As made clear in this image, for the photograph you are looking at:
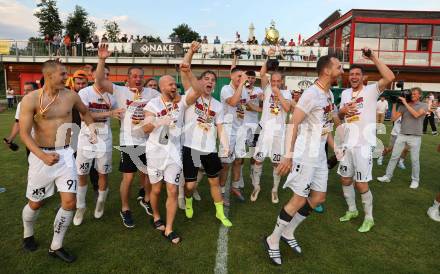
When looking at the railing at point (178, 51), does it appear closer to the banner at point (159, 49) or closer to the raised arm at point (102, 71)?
the banner at point (159, 49)

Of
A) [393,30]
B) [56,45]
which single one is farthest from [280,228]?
[56,45]

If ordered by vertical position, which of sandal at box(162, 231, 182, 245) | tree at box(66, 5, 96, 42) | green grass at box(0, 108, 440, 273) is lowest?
green grass at box(0, 108, 440, 273)

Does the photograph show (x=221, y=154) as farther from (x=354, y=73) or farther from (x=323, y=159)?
(x=354, y=73)

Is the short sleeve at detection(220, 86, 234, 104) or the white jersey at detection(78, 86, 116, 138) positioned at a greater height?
the short sleeve at detection(220, 86, 234, 104)

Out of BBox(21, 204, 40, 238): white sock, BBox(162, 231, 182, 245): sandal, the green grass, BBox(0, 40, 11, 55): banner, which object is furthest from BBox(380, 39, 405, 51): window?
BBox(0, 40, 11, 55): banner

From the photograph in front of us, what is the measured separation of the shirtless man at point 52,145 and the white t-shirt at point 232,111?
2.90 metres

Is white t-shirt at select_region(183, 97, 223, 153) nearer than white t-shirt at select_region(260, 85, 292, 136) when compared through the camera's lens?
Yes

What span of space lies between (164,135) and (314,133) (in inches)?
82.6

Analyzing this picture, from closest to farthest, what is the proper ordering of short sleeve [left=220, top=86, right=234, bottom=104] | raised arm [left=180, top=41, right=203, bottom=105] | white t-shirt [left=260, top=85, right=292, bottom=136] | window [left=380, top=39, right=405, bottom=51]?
raised arm [left=180, top=41, right=203, bottom=105] → short sleeve [left=220, top=86, right=234, bottom=104] → white t-shirt [left=260, top=85, right=292, bottom=136] → window [left=380, top=39, right=405, bottom=51]

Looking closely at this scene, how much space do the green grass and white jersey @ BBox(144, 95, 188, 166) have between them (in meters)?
1.20

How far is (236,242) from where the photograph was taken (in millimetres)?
4742

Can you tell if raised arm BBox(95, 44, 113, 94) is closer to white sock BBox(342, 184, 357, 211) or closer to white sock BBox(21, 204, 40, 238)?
white sock BBox(21, 204, 40, 238)

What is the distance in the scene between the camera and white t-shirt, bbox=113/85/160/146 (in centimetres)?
538

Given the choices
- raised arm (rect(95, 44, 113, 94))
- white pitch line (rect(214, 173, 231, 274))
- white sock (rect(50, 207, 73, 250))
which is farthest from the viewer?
raised arm (rect(95, 44, 113, 94))
